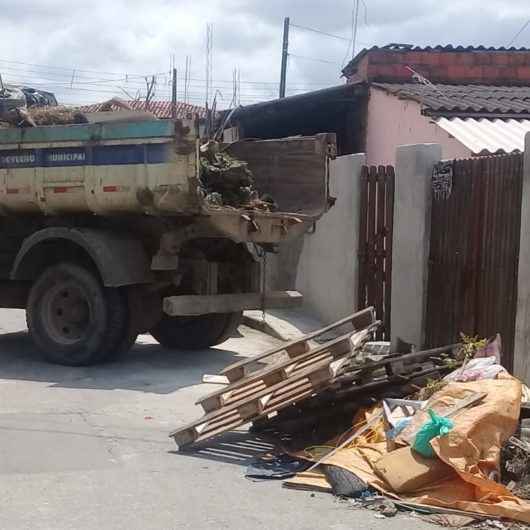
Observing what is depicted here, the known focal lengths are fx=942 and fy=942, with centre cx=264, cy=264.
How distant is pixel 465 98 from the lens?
49.7 ft

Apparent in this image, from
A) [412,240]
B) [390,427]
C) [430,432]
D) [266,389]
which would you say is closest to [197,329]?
[412,240]

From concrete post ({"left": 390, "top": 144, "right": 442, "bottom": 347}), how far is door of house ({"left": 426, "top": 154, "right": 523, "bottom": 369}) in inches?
3.5

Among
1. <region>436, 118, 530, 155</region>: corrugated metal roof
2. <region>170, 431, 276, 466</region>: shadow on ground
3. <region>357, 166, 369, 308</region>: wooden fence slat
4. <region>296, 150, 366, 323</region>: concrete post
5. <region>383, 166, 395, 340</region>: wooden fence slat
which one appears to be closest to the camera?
<region>170, 431, 276, 466</region>: shadow on ground

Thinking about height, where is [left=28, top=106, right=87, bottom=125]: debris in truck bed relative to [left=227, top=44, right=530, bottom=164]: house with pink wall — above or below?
below

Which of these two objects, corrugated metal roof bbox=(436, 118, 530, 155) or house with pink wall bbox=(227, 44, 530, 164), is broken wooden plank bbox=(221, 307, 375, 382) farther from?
house with pink wall bbox=(227, 44, 530, 164)

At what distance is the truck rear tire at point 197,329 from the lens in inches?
418

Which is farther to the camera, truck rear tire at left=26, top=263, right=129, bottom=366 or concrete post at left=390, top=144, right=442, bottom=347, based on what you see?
concrete post at left=390, top=144, right=442, bottom=347

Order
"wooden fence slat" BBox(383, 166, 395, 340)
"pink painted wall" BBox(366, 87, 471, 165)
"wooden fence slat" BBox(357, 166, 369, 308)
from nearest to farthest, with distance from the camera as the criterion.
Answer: "wooden fence slat" BBox(383, 166, 395, 340) < "wooden fence slat" BBox(357, 166, 369, 308) < "pink painted wall" BBox(366, 87, 471, 165)

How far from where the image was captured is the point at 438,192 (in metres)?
9.62

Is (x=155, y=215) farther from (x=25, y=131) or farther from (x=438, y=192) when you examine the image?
(x=438, y=192)

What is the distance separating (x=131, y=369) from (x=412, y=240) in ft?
10.6

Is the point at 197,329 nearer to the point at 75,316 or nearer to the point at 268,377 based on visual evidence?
the point at 75,316

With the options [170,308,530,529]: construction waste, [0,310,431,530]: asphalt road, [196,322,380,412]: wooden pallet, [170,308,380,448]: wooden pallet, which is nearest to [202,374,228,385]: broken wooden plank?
[0,310,431,530]: asphalt road

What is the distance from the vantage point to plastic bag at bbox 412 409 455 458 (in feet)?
17.9
